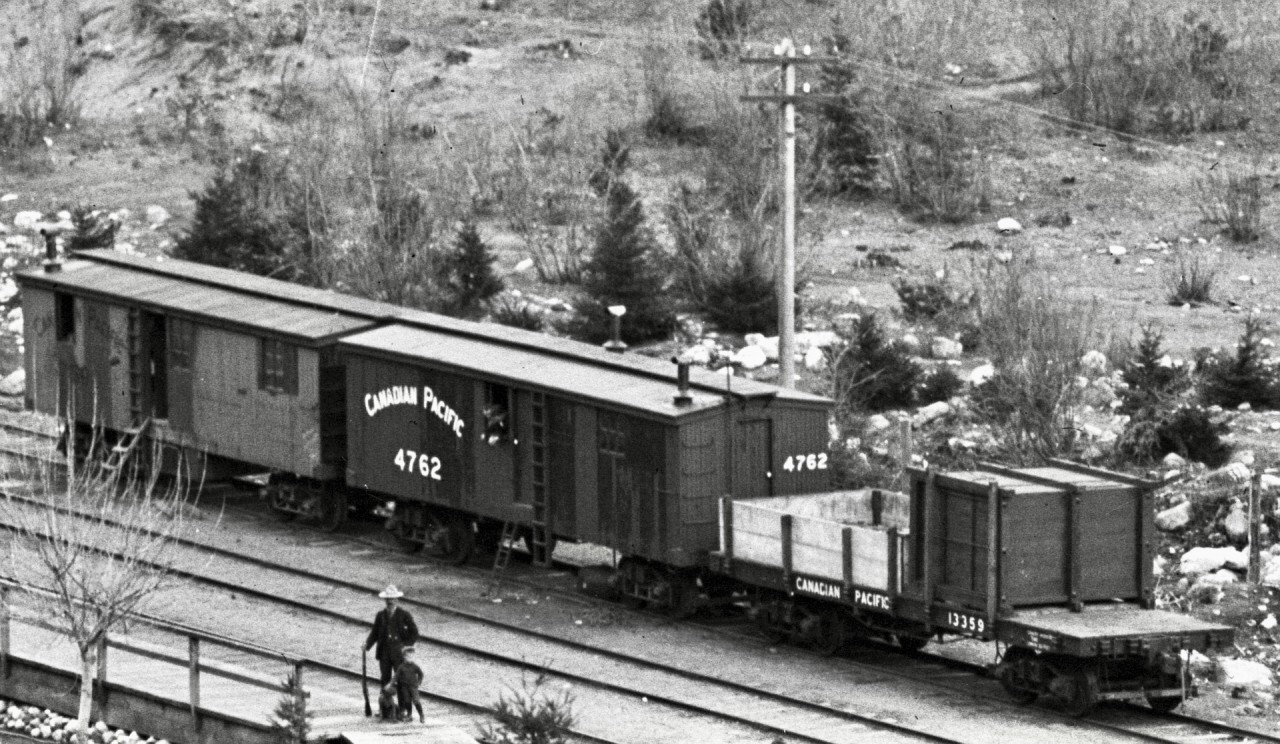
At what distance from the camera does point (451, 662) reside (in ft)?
84.9

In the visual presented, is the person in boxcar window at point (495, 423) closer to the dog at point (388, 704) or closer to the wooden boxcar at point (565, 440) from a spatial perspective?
the wooden boxcar at point (565, 440)

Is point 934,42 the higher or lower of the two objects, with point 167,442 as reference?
higher

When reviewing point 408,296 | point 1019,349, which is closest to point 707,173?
point 408,296

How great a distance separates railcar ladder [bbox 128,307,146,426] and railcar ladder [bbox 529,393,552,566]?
741cm

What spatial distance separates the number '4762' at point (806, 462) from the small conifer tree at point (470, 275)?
1438 centimetres

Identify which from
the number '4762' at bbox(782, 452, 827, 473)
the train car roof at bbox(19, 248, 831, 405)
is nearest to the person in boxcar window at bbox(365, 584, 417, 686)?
the train car roof at bbox(19, 248, 831, 405)

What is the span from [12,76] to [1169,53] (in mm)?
26013

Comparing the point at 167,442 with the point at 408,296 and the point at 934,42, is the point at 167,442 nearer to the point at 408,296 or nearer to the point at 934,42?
the point at 408,296

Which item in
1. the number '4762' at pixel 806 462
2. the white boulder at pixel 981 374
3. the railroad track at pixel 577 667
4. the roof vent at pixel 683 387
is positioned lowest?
the railroad track at pixel 577 667

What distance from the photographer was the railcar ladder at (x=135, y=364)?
33.3m

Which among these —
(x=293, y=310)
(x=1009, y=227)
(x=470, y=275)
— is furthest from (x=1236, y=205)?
(x=293, y=310)

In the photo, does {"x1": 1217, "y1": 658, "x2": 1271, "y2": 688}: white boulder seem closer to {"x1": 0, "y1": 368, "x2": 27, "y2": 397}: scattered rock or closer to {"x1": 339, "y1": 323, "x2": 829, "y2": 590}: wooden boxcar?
{"x1": 339, "y1": 323, "x2": 829, "y2": 590}: wooden boxcar

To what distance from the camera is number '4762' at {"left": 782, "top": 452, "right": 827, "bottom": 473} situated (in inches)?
1073

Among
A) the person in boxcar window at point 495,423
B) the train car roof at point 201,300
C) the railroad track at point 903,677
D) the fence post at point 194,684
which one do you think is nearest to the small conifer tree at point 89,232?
the train car roof at point 201,300
